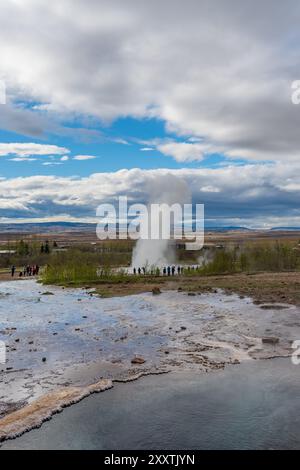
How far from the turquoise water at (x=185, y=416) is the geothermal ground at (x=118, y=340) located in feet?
2.09

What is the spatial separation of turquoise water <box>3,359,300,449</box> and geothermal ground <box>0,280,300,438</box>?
0.64 meters

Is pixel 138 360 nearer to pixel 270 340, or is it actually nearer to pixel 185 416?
pixel 185 416

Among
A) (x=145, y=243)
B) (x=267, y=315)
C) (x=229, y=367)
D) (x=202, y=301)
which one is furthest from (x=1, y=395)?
(x=145, y=243)

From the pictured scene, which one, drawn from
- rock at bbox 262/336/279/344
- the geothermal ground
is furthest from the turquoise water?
rock at bbox 262/336/279/344

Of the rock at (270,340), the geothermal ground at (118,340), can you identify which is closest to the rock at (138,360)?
the geothermal ground at (118,340)

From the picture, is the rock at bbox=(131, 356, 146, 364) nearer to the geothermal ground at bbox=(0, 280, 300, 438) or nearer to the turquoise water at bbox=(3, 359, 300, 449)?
the geothermal ground at bbox=(0, 280, 300, 438)

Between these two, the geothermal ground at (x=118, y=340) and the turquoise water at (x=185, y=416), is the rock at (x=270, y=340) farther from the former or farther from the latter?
the turquoise water at (x=185, y=416)

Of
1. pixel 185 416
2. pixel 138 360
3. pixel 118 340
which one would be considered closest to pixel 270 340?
pixel 138 360

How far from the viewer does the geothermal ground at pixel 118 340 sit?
11.3 metres

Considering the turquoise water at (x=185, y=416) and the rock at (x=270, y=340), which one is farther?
the rock at (x=270, y=340)

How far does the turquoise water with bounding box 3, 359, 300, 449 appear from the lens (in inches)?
312

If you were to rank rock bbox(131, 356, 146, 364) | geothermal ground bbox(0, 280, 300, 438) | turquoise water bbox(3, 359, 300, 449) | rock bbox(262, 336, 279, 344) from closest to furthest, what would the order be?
turquoise water bbox(3, 359, 300, 449) < geothermal ground bbox(0, 280, 300, 438) < rock bbox(131, 356, 146, 364) < rock bbox(262, 336, 279, 344)

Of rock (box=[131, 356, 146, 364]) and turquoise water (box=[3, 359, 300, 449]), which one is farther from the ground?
rock (box=[131, 356, 146, 364])

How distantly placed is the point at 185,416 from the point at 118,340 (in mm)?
7357
